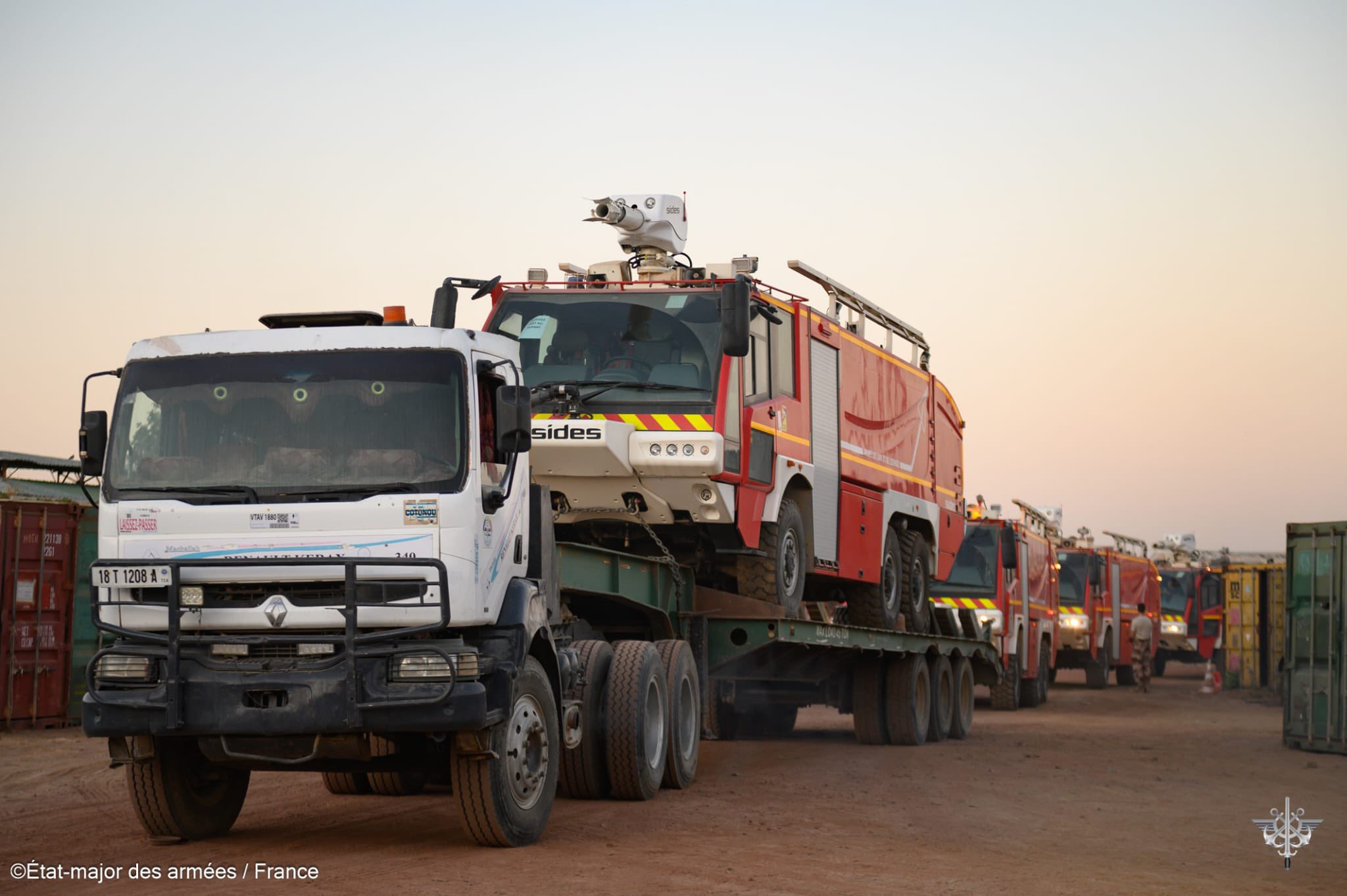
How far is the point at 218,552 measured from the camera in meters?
8.30

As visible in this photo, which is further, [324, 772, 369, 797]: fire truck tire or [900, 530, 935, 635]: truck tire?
[900, 530, 935, 635]: truck tire

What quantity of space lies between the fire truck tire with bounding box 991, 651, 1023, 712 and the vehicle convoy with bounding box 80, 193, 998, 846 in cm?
1757

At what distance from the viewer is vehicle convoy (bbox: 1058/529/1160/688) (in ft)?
103

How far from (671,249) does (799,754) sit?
567cm

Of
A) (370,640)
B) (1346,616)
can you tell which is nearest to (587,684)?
(370,640)

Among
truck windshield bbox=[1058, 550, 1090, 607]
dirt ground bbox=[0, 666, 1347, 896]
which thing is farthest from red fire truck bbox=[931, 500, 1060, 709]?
dirt ground bbox=[0, 666, 1347, 896]

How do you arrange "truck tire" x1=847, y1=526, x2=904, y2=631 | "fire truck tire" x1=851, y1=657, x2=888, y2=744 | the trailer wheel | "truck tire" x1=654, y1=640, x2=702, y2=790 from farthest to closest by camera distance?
the trailer wheel < "fire truck tire" x1=851, y1=657, x2=888, y2=744 < "truck tire" x1=847, y1=526, x2=904, y2=631 < "truck tire" x1=654, y1=640, x2=702, y2=790

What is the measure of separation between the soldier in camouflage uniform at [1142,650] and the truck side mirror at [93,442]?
91.5ft

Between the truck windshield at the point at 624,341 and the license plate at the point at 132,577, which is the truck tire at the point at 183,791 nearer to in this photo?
the license plate at the point at 132,577

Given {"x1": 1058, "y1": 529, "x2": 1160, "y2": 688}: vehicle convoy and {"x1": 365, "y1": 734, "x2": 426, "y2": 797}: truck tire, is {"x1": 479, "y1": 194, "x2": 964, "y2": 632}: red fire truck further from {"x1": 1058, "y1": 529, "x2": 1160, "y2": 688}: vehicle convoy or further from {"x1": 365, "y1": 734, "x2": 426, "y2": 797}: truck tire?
{"x1": 1058, "y1": 529, "x2": 1160, "y2": 688}: vehicle convoy

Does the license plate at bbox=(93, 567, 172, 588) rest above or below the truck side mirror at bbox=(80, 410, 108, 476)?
below

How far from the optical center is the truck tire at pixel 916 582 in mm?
17734

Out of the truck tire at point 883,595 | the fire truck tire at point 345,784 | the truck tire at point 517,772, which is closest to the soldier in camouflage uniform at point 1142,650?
the truck tire at point 883,595

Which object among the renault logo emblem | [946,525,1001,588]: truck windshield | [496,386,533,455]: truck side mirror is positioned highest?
[496,386,533,455]: truck side mirror
